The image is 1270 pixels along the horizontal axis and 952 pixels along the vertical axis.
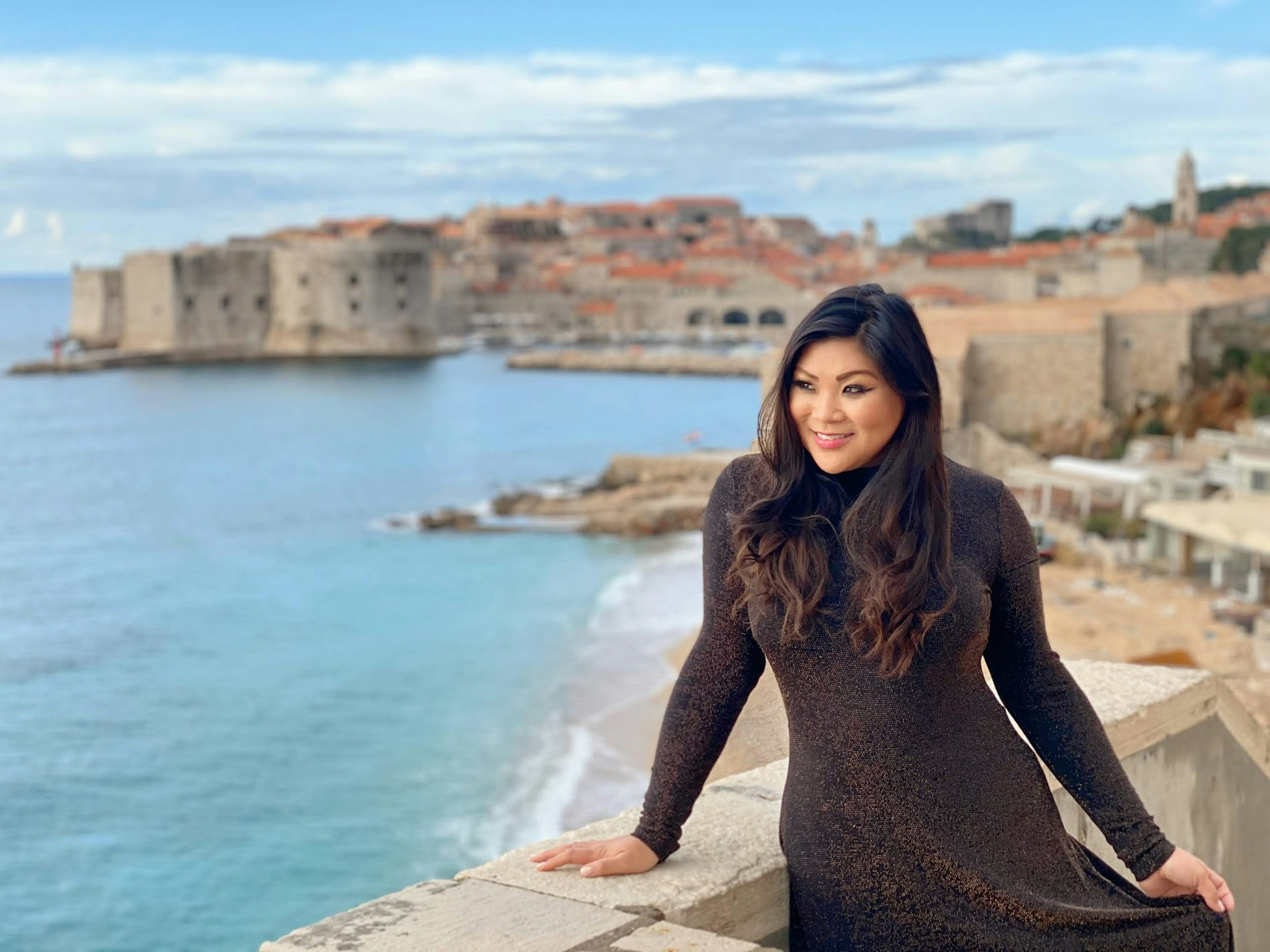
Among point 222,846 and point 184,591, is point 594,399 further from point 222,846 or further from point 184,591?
point 222,846

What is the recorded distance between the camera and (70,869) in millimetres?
7574

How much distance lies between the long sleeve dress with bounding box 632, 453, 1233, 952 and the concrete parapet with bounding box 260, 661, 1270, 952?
0.15ft

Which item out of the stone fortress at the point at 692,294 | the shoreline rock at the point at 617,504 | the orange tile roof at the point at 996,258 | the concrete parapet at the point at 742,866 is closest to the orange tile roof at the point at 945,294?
the stone fortress at the point at 692,294

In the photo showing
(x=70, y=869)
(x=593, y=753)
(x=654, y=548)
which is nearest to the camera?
(x=70, y=869)

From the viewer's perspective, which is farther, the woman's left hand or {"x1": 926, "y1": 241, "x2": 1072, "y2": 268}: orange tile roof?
{"x1": 926, "y1": 241, "x2": 1072, "y2": 268}: orange tile roof

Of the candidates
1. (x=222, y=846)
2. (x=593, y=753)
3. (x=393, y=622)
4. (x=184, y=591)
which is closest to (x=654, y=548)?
(x=393, y=622)

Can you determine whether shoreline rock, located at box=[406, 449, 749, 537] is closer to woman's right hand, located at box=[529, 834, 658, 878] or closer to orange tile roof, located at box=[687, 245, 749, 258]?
woman's right hand, located at box=[529, 834, 658, 878]

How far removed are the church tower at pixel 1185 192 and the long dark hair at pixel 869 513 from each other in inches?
1735

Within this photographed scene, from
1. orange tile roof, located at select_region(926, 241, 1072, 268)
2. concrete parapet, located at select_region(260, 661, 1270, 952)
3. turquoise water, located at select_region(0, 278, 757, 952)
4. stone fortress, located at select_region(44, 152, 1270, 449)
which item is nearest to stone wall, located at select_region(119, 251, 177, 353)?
stone fortress, located at select_region(44, 152, 1270, 449)

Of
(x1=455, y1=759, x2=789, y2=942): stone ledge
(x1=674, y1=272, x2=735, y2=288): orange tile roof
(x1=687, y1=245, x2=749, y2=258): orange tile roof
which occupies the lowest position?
(x1=455, y1=759, x2=789, y2=942): stone ledge

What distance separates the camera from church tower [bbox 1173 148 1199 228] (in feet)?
142

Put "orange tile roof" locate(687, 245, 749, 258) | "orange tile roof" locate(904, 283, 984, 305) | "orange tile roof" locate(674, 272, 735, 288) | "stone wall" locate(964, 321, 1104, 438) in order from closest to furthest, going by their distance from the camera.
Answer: "stone wall" locate(964, 321, 1104, 438)
"orange tile roof" locate(904, 283, 984, 305)
"orange tile roof" locate(674, 272, 735, 288)
"orange tile roof" locate(687, 245, 749, 258)

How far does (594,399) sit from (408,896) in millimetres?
32621

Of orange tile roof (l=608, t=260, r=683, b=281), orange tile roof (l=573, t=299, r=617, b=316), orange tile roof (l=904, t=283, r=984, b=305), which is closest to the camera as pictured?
orange tile roof (l=904, t=283, r=984, b=305)
